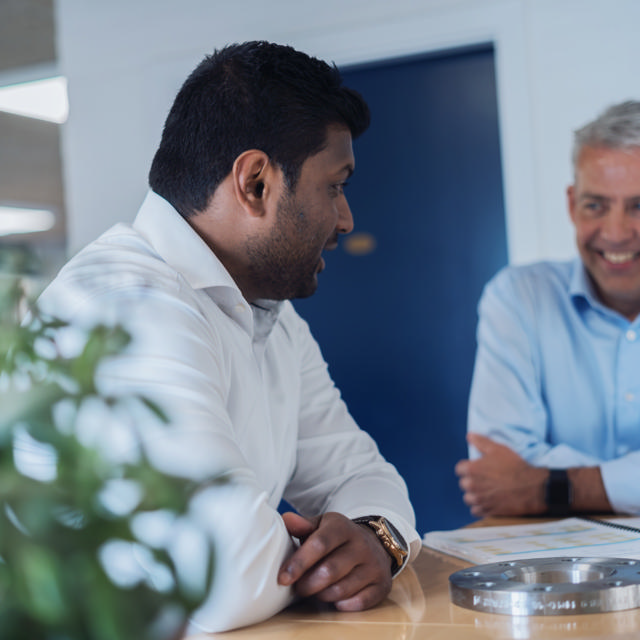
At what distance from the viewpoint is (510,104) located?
3.02 meters

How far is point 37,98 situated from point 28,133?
3.50 ft

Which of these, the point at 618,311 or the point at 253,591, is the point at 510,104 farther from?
the point at 253,591

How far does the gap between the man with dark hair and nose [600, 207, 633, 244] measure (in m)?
0.95

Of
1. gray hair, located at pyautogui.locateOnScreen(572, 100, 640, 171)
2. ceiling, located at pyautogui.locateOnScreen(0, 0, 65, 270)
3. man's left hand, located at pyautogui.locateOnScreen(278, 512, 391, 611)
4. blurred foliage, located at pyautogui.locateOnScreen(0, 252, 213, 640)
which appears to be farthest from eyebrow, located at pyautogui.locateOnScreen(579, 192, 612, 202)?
ceiling, located at pyautogui.locateOnScreen(0, 0, 65, 270)

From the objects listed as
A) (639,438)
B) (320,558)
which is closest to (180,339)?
(320,558)

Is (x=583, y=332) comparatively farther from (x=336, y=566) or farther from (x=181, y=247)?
(x=336, y=566)

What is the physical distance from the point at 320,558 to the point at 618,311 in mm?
1559

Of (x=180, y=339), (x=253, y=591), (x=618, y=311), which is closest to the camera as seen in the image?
(x=253, y=591)

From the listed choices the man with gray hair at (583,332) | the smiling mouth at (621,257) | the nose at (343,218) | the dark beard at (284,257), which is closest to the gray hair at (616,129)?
the man with gray hair at (583,332)

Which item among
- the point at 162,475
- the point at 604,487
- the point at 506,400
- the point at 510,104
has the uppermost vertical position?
the point at 510,104

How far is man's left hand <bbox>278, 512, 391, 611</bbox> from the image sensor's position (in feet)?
3.14

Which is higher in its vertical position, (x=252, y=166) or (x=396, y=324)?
(x=252, y=166)

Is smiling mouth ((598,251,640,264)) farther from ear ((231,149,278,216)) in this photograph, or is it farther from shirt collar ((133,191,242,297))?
shirt collar ((133,191,242,297))

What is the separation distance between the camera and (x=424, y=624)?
0.89 meters
